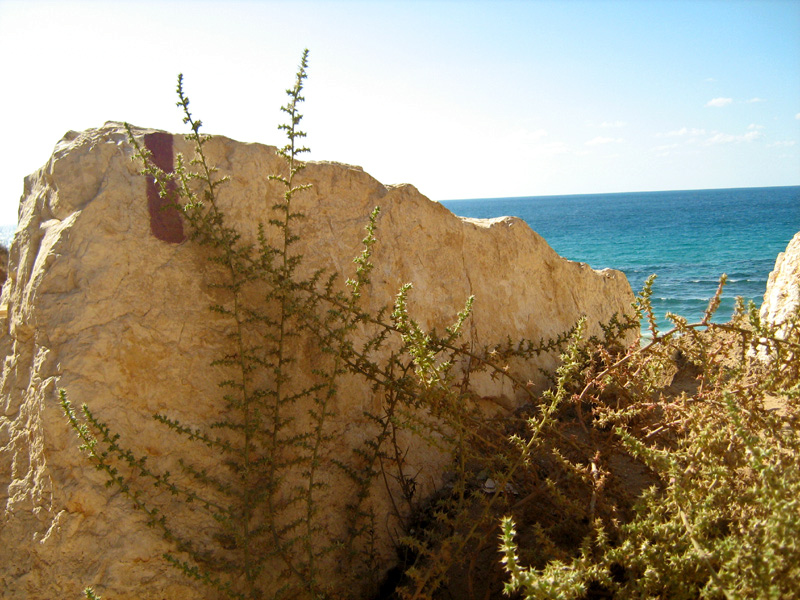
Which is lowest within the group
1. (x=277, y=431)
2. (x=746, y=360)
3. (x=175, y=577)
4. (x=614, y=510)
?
(x=175, y=577)

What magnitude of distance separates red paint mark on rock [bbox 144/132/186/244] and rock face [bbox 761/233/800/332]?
3.84m

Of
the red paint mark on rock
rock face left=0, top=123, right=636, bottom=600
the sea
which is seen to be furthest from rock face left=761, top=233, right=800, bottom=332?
the red paint mark on rock

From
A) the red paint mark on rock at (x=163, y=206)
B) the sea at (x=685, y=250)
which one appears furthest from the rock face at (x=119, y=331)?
the sea at (x=685, y=250)

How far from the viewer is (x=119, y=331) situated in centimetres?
240

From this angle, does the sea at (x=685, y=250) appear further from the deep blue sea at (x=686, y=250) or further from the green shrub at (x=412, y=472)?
the green shrub at (x=412, y=472)

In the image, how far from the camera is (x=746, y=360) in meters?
2.68

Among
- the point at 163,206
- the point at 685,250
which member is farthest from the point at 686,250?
the point at 163,206

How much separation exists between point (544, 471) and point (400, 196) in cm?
174

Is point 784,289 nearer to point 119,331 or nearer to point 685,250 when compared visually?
point 119,331

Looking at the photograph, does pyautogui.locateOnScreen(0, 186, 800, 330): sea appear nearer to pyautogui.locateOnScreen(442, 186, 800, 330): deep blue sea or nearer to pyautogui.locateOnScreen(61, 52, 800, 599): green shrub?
pyautogui.locateOnScreen(442, 186, 800, 330): deep blue sea

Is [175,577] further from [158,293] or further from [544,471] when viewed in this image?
[544,471]

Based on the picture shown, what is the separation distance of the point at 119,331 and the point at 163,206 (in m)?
0.59

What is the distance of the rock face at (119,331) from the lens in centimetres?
214

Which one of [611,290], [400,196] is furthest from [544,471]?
[611,290]
